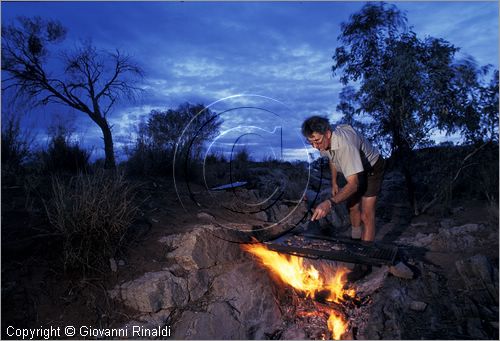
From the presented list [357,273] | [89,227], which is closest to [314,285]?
[357,273]

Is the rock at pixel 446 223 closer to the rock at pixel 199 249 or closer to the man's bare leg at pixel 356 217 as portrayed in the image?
the man's bare leg at pixel 356 217

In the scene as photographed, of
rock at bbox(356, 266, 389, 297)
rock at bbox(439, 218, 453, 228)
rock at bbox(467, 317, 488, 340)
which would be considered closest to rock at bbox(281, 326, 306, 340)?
rock at bbox(356, 266, 389, 297)

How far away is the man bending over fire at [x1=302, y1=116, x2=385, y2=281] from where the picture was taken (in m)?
4.06

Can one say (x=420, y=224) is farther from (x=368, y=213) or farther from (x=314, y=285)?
(x=314, y=285)

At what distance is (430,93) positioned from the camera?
6754mm

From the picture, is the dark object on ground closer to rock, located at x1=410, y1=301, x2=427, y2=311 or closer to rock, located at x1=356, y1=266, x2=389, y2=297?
rock, located at x1=356, y1=266, x2=389, y2=297

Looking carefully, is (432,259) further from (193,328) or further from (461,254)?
(193,328)

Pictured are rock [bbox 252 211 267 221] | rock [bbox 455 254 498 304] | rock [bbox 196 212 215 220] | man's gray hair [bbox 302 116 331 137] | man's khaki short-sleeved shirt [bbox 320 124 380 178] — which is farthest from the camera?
rock [bbox 252 211 267 221]

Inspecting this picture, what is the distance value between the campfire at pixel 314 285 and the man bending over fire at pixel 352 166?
0.90 feet

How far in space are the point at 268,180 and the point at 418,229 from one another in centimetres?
347

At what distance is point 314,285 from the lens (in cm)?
454

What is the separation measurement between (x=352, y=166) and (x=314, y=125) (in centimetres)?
65

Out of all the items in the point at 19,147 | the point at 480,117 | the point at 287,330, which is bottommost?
the point at 287,330

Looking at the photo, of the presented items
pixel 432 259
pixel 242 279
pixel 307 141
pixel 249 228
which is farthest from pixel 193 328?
pixel 432 259
